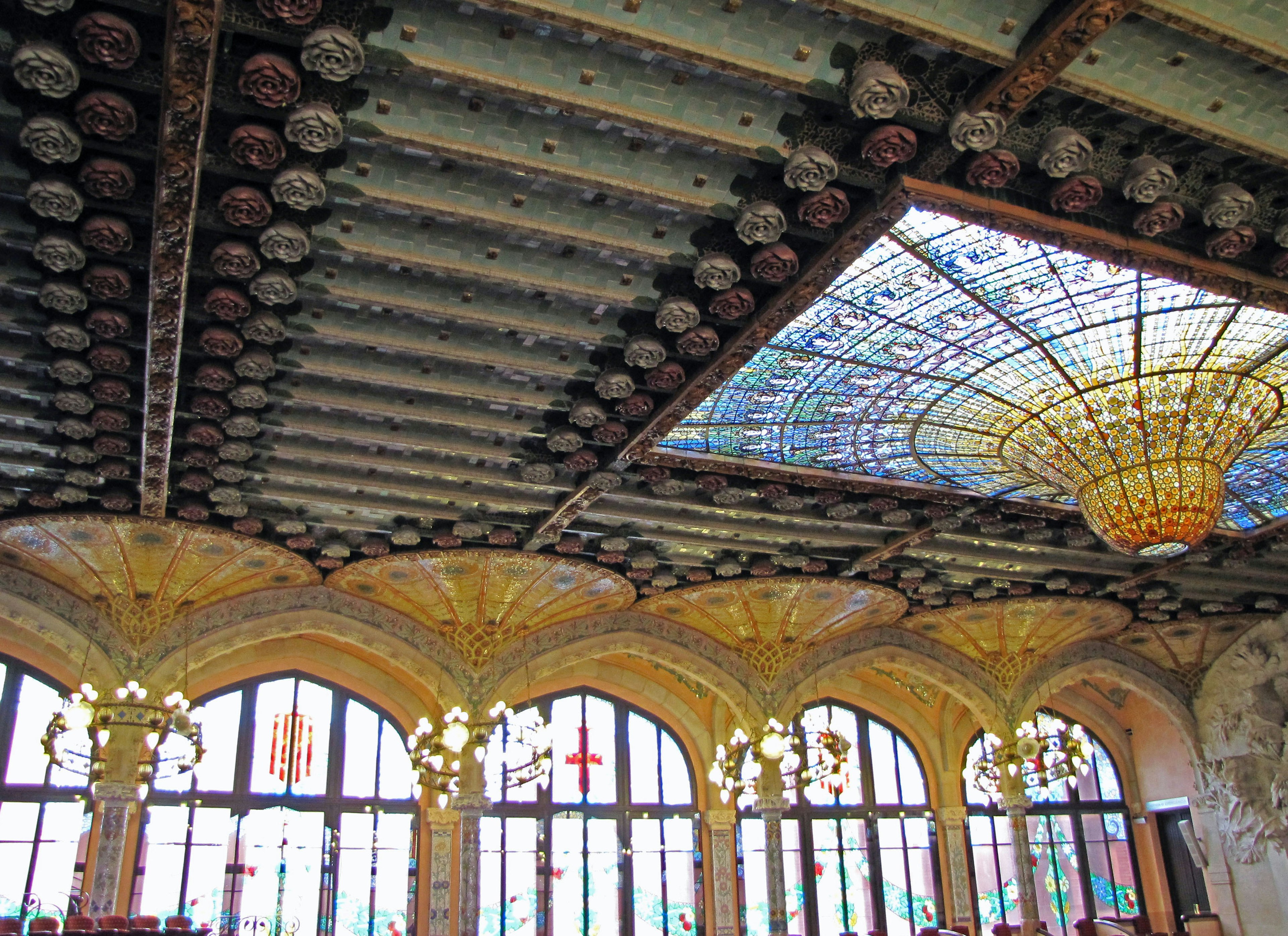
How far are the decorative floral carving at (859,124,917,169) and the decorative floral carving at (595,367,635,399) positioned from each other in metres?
3.62

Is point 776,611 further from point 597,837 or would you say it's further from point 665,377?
point 665,377

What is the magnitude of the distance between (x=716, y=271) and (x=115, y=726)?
12301mm

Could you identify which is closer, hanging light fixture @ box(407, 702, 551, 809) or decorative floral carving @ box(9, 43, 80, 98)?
Answer: decorative floral carving @ box(9, 43, 80, 98)

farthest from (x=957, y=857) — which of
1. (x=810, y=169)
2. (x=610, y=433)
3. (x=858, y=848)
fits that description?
(x=810, y=169)

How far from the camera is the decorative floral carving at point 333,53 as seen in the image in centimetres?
585

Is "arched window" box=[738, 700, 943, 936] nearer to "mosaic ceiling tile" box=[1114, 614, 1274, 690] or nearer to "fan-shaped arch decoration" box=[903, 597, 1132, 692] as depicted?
"fan-shaped arch decoration" box=[903, 597, 1132, 692]

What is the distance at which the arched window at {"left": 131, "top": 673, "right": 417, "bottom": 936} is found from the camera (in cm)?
1831

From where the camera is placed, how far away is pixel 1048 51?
597 centimetres

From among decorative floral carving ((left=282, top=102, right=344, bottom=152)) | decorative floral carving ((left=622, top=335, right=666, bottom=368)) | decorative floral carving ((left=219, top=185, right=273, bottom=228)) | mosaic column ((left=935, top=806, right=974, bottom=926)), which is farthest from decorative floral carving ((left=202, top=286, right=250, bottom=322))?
mosaic column ((left=935, top=806, right=974, bottom=926))

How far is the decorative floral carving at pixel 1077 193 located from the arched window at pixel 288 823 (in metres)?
14.8

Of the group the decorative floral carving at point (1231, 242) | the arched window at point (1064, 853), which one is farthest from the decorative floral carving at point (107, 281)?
the arched window at point (1064, 853)

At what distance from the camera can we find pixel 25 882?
57.0ft

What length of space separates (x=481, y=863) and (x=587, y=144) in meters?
16.7

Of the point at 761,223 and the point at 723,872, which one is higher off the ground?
the point at 761,223
